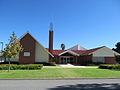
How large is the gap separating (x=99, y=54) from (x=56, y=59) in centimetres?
1225

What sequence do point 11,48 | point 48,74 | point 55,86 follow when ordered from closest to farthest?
point 55,86, point 48,74, point 11,48

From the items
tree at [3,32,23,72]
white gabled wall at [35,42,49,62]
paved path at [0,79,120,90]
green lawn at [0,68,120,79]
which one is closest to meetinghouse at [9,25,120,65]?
white gabled wall at [35,42,49,62]

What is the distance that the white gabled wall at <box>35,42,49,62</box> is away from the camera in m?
37.3

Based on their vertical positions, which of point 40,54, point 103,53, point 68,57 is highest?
point 103,53

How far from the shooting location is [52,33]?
44.1 metres

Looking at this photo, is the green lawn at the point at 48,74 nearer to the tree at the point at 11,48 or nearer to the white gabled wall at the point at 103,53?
the tree at the point at 11,48

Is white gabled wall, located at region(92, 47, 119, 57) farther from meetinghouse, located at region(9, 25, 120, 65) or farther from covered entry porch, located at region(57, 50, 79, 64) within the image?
covered entry porch, located at region(57, 50, 79, 64)

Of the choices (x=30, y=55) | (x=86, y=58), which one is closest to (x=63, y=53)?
(x=86, y=58)

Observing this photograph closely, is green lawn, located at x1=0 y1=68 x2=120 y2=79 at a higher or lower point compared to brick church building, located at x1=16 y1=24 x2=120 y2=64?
lower

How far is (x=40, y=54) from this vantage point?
37531 millimetres

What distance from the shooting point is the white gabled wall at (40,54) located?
3734 centimetres

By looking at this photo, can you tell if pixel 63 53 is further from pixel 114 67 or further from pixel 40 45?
pixel 114 67

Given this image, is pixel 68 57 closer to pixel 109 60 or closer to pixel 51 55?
pixel 109 60

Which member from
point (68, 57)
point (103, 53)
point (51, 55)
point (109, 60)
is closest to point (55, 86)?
point (51, 55)
